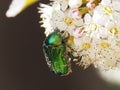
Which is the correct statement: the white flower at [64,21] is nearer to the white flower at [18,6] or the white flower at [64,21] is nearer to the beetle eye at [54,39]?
the beetle eye at [54,39]

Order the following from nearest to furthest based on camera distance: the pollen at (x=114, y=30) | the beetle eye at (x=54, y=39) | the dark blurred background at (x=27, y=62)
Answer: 1. the pollen at (x=114, y=30)
2. the beetle eye at (x=54, y=39)
3. the dark blurred background at (x=27, y=62)

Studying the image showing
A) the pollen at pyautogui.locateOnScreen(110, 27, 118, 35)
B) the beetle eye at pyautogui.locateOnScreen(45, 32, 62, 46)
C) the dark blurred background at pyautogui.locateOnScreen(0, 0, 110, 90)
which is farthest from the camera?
the dark blurred background at pyautogui.locateOnScreen(0, 0, 110, 90)

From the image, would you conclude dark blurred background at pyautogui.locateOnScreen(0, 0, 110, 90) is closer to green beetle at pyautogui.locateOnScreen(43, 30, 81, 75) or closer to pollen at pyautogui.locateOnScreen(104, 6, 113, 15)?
green beetle at pyautogui.locateOnScreen(43, 30, 81, 75)

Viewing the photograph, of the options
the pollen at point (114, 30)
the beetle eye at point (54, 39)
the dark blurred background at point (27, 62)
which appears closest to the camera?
the pollen at point (114, 30)

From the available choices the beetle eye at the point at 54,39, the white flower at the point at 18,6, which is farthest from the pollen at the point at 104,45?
the white flower at the point at 18,6

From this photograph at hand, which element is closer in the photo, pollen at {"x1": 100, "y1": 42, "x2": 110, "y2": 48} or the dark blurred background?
pollen at {"x1": 100, "y1": 42, "x2": 110, "y2": 48}

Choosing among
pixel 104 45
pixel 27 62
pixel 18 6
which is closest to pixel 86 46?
pixel 104 45

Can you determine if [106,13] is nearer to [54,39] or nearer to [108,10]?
[108,10]

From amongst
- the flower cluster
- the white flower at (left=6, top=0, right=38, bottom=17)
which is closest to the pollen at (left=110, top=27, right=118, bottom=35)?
the flower cluster
